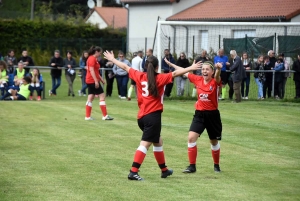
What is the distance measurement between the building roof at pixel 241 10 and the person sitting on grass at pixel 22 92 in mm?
17131

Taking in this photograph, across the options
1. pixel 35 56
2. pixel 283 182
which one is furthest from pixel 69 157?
pixel 35 56

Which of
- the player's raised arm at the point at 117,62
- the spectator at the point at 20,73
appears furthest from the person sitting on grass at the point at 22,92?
the player's raised arm at the point at 117,62

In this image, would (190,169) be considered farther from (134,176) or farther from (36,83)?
(36,83)

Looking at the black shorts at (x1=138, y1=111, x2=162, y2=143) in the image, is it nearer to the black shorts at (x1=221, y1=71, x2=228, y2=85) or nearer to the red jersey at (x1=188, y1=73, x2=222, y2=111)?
the red jersey at (x1=188, y1=73, x2=222, y2=111)

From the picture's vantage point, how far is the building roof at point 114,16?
78.4 metres

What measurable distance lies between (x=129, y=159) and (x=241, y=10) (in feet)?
103

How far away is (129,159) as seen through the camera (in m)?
11.6

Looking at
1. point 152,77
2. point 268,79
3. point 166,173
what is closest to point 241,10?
point 268,79

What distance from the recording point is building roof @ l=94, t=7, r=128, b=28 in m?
78.4

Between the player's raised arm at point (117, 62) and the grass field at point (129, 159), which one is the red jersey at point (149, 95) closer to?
the player's raised arm at point (117, 62)

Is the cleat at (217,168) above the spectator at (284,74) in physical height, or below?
below

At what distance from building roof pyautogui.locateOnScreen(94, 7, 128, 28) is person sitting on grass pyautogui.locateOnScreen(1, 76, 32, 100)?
169 ft

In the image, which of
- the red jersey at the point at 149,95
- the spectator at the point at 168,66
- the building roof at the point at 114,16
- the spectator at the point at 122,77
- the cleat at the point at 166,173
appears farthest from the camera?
the building roof at the point at 114,16

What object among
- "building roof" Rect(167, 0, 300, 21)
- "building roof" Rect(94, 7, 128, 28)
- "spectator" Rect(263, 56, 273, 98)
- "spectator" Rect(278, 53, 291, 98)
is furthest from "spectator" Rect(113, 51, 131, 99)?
"building roof" Rect(94, 7, 128, 28)
